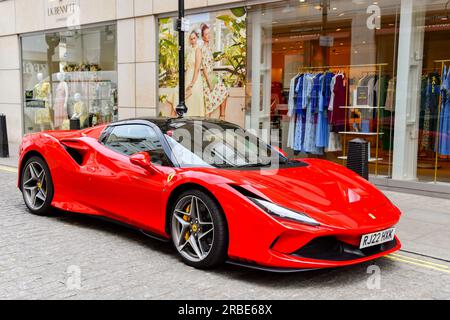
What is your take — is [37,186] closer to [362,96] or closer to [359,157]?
[359,157]

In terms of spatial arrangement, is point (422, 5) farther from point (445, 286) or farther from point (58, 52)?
point (58, 52)

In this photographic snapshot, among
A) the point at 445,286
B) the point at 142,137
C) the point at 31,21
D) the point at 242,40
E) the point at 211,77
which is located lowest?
the point at 445,286

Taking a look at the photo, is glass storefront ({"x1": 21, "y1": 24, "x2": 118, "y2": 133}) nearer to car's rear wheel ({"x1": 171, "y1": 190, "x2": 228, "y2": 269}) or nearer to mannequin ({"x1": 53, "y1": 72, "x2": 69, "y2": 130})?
mannequin ({"x1": 53, "y1": 72, "x2": 69, "y2": 130})

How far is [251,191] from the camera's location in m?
4.21

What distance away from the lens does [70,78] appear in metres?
16.0

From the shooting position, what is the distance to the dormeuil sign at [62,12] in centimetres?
1491

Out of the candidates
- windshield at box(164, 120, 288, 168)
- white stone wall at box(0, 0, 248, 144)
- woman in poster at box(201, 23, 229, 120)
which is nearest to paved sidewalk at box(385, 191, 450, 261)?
windshield at box(164, 120, 288, 168)

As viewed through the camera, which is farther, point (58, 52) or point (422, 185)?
Result: point (58, 52)

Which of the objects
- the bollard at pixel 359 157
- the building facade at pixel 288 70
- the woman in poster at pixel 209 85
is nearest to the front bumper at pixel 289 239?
the bollard at pixel 359 157

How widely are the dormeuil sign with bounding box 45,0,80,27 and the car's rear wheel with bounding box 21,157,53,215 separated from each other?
9.41m

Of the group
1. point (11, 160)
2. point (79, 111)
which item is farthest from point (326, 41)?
point (79, 111)

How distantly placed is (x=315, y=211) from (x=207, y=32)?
27.4ft

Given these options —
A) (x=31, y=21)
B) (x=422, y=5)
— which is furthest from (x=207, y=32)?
(x=31, y=21)

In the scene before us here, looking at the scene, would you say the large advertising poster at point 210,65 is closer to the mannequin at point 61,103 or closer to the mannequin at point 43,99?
the mannequin at point 61,103
